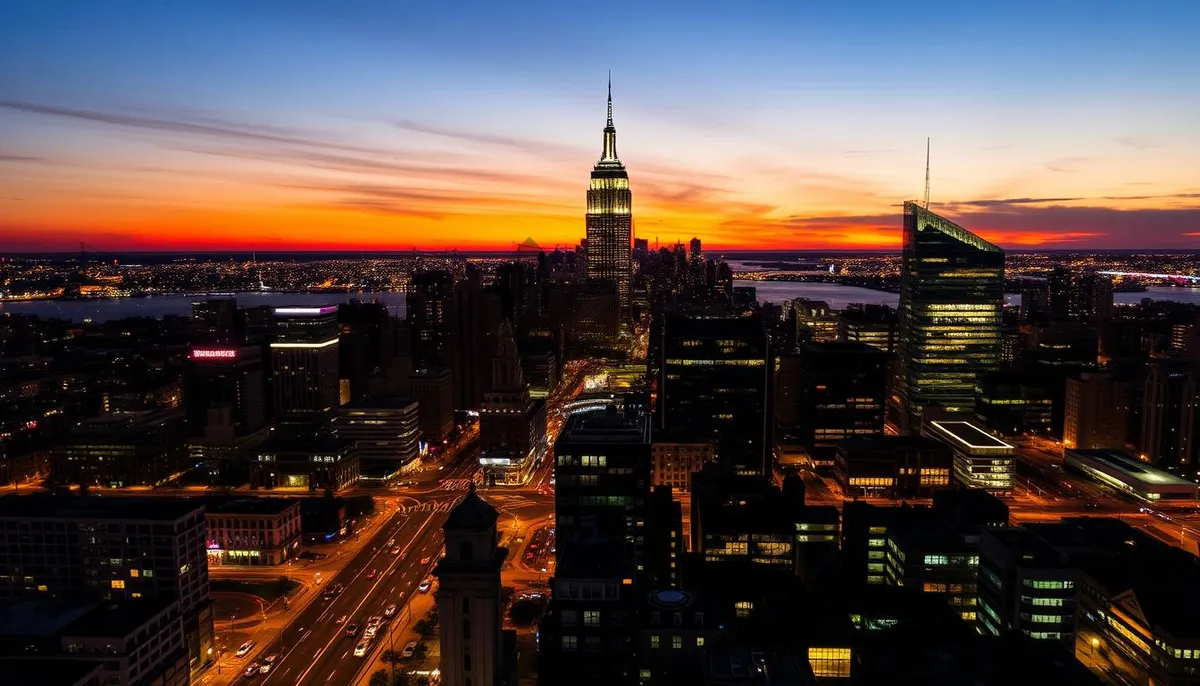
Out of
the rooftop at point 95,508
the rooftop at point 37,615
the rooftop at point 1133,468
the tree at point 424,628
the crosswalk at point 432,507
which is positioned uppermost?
the rooftop at point 95,508

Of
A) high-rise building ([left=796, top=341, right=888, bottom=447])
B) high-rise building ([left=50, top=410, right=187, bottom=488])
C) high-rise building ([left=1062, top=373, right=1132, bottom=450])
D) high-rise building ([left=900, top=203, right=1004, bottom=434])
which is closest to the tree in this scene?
high-rise building ([left=50, top=410, right=187, bottom=488])

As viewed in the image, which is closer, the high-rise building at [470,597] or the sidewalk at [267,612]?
the high-rise building at [470,597]

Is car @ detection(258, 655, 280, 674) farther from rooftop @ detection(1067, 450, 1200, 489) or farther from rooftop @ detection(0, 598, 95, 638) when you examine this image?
rooftop @ detection(1067, 450, 1200, 489)

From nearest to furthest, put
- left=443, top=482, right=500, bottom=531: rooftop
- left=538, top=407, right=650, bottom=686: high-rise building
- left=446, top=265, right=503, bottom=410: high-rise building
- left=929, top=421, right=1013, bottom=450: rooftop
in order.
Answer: left=443, top=482, right=500, bottom=531: rooftop → left=538, top=407, right=650, bottom=686: high-rise building → left=929, top=421, right=1013, bottom=450: rooftop → left=446, top=265, right=503, bottom=410: high-rise building

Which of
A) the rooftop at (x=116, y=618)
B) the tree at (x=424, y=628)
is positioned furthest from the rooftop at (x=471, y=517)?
the tree at (x=424, y=628)

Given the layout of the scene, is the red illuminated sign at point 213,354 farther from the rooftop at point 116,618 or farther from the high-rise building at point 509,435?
the rooftop at point 116,618

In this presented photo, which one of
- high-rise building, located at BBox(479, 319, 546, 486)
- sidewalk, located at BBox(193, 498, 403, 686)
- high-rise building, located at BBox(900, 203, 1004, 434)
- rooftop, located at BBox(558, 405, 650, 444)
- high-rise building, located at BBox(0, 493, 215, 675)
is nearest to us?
sidewalk, located at BBox(193, 498, 403, 686)

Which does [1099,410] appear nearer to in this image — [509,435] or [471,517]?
[509,435]
